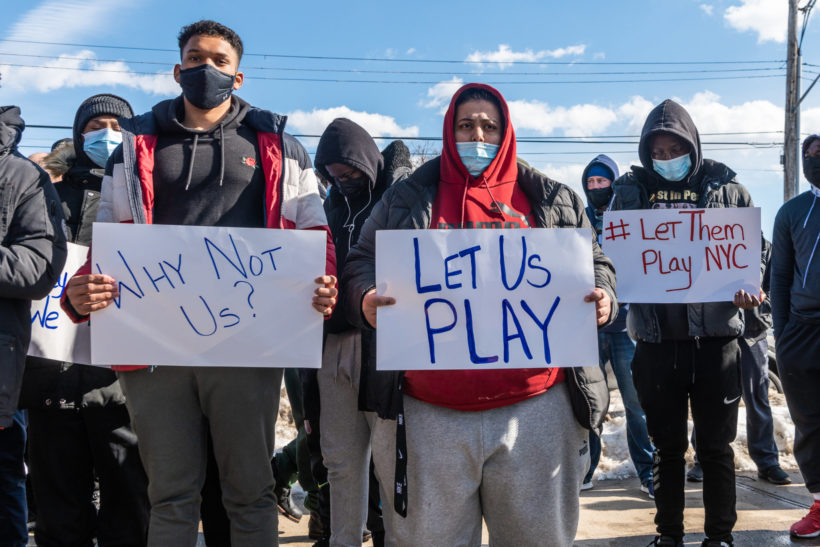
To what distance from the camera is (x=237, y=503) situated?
2.41 meters

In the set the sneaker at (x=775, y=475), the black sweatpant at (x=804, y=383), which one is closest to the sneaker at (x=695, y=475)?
the sneaker at (x=775, y=475)

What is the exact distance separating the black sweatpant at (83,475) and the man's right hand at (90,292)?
0.96 m

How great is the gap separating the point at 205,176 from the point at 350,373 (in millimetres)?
1207

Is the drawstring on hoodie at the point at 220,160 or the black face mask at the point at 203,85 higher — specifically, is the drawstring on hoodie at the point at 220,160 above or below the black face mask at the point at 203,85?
below

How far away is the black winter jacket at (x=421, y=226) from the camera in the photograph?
2.17 meters

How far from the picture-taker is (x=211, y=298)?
2.30 m

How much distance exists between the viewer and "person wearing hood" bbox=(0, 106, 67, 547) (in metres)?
2.47

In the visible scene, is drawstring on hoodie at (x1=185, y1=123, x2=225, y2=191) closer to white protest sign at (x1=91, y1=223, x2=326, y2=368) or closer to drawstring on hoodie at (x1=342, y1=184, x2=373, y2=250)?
white protest sign at (x1=91, y1=223, x2=326, y2=368)

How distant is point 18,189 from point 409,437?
5.86 ft

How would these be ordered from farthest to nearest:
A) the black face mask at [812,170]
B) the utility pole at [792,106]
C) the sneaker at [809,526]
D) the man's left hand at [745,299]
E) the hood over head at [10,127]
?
the utility pole at [792,106], the sneaker at [809,526], the black face mask at [812,170], the man's left hand at [745,299], the hood over head at [10,127]

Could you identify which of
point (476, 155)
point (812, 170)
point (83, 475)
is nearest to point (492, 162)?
point (476, 155)

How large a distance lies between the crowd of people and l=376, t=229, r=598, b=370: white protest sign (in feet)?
0.26

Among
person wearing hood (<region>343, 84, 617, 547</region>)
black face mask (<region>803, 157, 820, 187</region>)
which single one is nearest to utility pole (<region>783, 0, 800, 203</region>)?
black face mask (<region>803, 157, 820, 187</region>)

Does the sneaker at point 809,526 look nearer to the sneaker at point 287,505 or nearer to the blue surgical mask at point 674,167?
the blue surgical mask at point 674,167
